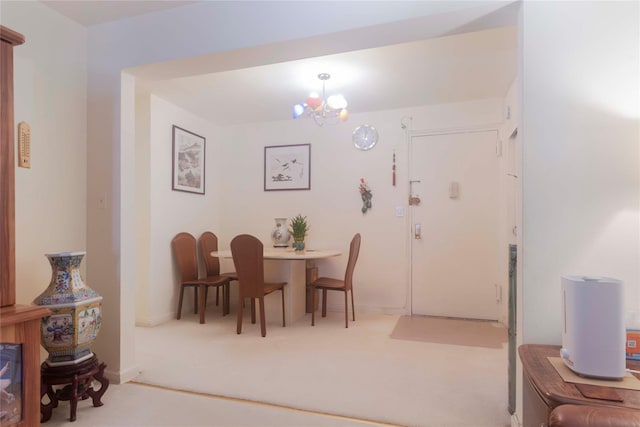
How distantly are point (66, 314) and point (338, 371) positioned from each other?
5.61 ft

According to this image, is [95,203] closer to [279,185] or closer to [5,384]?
[5,384]

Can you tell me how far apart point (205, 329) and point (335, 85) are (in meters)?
2.67

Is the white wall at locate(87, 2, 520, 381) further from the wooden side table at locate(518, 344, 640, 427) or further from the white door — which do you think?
the white door

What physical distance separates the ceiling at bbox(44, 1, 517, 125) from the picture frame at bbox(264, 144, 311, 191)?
461 mm

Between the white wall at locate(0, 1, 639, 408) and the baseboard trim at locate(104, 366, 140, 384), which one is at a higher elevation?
the white wall at locate(0, 1, 639, 408)

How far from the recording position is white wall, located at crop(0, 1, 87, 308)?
82.2 inches

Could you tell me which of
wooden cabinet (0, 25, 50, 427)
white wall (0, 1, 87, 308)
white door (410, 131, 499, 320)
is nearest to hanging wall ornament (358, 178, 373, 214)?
white door (410, 131, 499, 320)

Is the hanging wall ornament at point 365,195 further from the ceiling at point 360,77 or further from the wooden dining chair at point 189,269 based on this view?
the wooden dining chair at point 189,269

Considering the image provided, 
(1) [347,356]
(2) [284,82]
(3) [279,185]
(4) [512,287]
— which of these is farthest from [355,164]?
(4) [512,287]

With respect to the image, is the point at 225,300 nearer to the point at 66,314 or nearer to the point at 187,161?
the point at 187,161

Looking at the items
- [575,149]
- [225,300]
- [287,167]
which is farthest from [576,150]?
[225,300]

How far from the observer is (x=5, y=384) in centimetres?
149

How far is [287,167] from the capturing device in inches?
182

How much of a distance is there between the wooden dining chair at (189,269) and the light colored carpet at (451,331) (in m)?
1.93
